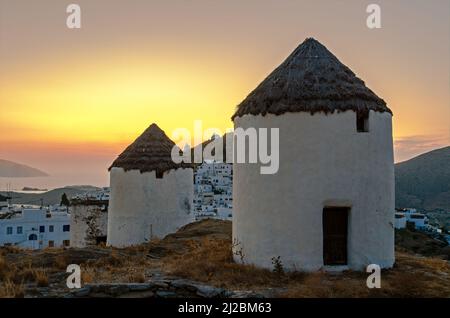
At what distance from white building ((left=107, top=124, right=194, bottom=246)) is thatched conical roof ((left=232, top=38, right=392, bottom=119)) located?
299 inches

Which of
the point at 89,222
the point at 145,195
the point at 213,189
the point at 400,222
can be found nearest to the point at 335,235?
the point at 145,195

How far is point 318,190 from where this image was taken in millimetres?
10242

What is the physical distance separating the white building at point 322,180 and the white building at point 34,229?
33.9m

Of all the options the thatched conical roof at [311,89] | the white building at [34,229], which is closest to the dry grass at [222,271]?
the thatched conical roof at [311,89]

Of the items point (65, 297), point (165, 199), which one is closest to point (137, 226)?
point (165, 199)

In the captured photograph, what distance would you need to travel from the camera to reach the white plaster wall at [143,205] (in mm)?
18453

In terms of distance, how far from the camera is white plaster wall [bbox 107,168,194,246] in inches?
727

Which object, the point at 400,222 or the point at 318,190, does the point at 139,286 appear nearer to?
the point at 318,190

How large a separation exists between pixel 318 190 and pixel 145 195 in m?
9.51

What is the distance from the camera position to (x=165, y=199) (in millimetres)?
18703

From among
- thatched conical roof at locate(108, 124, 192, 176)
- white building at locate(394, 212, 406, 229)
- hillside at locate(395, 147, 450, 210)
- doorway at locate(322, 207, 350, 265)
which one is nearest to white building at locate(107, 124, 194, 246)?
thatched conical roof at locate(108, 124, 192, 176)

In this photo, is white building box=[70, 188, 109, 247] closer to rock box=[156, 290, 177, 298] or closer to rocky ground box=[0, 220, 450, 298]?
rocky ground box=[0, 220, 450, 298]

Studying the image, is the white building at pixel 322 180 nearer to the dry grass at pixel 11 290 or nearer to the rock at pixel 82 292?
the rock at pixel 82 292
